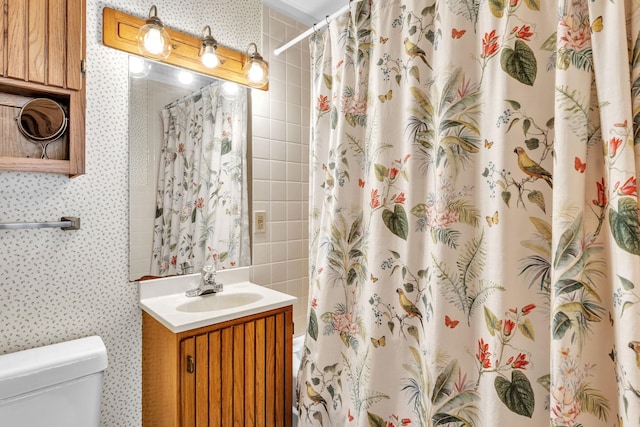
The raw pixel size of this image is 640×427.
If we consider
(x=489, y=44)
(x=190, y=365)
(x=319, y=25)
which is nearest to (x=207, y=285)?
(x=190, y=365)

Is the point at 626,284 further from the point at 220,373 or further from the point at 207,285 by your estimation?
the point at 207,285

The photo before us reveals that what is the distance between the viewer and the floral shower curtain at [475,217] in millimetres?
807

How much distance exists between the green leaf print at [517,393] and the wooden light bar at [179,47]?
166 cm

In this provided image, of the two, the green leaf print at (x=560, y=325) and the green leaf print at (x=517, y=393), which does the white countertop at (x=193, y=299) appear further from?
the green leaf print at (x=560, y=325)

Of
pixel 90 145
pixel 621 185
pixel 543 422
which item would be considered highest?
pixel 90 145

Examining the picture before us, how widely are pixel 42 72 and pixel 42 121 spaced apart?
0.56 ft

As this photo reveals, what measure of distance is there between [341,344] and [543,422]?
0.71 meters

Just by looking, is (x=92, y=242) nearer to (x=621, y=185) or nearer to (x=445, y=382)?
(x=445, y=382)

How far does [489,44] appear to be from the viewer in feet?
3.29

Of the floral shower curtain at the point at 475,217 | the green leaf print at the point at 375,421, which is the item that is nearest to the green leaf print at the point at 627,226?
the floral shower curtain at the point at 475,217

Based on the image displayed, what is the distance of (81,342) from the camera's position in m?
1.21

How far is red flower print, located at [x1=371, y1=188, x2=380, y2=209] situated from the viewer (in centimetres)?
126

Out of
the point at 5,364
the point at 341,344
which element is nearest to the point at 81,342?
the point at 5,364

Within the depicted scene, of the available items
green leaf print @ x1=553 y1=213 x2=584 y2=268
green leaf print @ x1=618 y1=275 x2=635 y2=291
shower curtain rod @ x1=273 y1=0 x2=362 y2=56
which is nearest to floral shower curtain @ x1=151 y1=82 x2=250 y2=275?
shower curtain rod @ x1=273 y1=0 x2=362 y2=56
